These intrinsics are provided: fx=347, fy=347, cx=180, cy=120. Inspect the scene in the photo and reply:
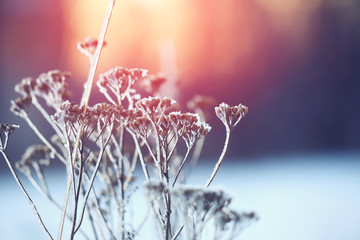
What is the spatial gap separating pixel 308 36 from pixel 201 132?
2.05 m

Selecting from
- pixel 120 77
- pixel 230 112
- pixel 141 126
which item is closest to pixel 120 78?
pixel 120 77

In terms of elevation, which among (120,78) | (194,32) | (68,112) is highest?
(194,32)

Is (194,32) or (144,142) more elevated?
(194,32)

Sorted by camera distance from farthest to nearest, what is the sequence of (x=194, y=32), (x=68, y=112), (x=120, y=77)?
(x=194, y=32)
(x=120, y=77)
(x=68, y=112)

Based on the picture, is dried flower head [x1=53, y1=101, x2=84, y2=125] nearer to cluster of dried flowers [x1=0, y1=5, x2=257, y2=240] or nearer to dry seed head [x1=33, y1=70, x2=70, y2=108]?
cluster of dried flowers [x1=0, y1=5, x2=257, y2=240]

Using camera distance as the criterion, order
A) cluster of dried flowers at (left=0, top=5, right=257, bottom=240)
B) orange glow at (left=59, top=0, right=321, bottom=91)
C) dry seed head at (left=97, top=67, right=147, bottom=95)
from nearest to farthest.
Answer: cluster of dried flowers at (left=0, top=5, right=257, bottom=240)
dry seed head at (left=97, top=67, right=147, bottom=95)
orange glow at (left=59, top=0, right=321, bottom=91)

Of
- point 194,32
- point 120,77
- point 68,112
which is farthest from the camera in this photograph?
point 194,32

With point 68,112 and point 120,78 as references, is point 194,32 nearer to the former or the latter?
point 120,78

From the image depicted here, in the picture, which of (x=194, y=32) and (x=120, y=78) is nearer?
(x=120, y=78)

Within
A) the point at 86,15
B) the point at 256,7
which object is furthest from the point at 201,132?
the point at 256,7

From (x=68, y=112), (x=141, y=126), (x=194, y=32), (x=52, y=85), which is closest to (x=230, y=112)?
(x=141, y=126)

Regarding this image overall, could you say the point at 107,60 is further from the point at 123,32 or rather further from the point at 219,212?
the point at 219,212

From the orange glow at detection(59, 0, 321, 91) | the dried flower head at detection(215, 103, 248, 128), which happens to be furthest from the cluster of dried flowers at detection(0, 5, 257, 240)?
the orange glow at detection(59, 0, 321, 91)

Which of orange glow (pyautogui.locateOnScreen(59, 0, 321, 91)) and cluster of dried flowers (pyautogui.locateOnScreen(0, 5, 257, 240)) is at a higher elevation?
orange glow (pyautogui.locateOnScreen(59, 0, 321, 91))
